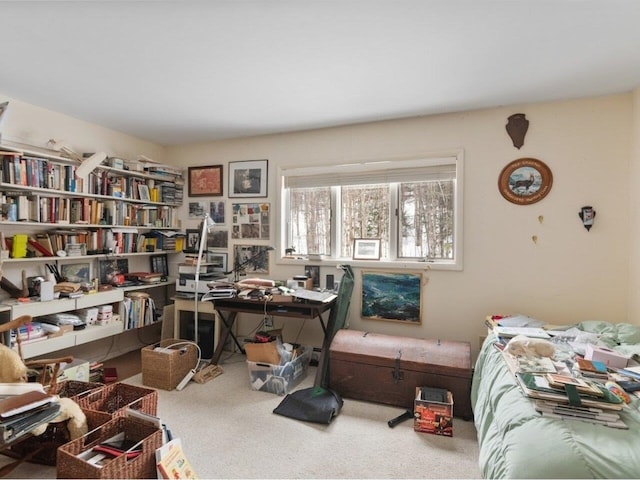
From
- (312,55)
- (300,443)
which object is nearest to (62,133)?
(312,55)

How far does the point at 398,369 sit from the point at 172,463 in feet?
5.00

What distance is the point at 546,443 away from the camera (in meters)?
1.14

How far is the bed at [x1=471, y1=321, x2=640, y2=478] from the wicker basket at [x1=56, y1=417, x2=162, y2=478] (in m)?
1.52

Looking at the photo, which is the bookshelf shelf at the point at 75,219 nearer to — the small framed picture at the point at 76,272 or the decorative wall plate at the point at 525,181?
the small framed picture at the point at 76,272

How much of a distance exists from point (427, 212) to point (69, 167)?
321cm

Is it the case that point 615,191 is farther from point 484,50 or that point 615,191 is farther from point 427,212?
point 484,50

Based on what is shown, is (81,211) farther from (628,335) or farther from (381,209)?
(628,335)

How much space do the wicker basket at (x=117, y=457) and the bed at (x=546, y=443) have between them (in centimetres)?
152

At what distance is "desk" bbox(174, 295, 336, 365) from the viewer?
8.98 ft

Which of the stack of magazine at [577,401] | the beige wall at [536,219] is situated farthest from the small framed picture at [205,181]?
the stack of magazine at [577,401]

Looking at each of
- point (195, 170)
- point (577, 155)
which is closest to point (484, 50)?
point (577, 155)

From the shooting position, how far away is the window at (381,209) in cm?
300

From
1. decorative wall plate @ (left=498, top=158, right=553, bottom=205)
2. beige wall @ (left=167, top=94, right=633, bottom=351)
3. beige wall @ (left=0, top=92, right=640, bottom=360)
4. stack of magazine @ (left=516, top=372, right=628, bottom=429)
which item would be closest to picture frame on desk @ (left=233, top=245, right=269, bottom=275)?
beige wall @ (left=0, top=92, right=640, bottom=360)

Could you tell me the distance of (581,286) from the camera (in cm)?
259
